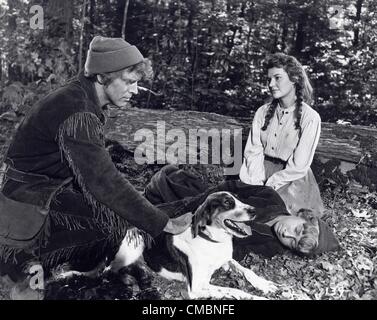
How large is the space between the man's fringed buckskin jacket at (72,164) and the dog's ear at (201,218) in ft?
1.23

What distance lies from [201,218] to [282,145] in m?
1.06

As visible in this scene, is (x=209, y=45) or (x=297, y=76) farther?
(x=209, y=45)

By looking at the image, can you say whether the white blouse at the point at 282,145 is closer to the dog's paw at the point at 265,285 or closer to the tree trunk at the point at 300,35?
the dog's paw at the point at 265,285

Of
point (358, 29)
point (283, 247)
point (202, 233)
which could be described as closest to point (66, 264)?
point (202, 233)

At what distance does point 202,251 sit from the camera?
3.21 meters

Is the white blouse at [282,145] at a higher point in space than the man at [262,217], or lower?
higher

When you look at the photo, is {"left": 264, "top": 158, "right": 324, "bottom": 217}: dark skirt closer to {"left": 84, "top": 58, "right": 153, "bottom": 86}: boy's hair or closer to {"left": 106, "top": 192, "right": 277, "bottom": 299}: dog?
{"left": 106, "top": 192, "right": 277, "bottom": 299}: dog

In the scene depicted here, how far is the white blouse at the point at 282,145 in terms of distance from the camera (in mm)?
3799

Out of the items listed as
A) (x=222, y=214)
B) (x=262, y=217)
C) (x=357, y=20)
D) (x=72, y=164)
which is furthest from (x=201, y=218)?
(x=357, y=20)

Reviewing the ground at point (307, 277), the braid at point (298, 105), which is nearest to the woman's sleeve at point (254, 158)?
the braid at point (298, 105)

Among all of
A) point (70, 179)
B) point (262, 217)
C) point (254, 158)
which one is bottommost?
point (262, 217)

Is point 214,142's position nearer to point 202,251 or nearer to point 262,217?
point 262,217

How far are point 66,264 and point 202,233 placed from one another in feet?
3.11
